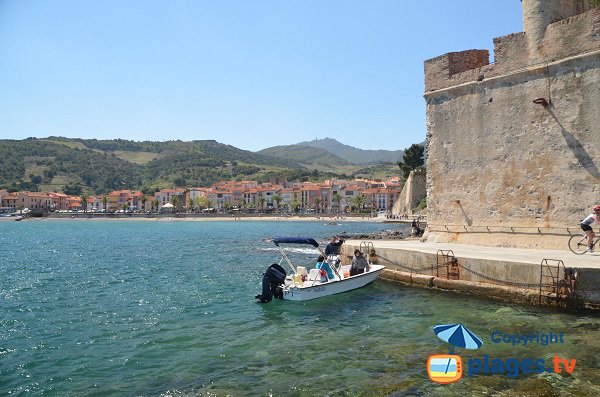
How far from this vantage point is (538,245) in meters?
15.6

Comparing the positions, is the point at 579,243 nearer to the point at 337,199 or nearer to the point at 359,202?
the point at 359,202

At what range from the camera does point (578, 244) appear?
14102 mm

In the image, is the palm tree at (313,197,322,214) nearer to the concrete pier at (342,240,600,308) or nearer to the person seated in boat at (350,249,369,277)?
the person seated in boat at (350,249,369,277)

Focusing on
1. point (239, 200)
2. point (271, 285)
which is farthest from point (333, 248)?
point (239, 200)

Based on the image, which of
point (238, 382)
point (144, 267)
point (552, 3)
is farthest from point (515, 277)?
point (144, 267)

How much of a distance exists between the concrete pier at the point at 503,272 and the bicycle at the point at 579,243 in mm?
245

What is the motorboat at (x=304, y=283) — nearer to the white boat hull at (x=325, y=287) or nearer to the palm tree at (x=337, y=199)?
the white boat hull at (x=325, y=287)

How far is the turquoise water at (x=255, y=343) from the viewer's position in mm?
8047

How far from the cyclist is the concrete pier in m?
0.45

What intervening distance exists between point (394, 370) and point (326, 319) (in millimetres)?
4471

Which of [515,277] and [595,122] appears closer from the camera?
[515,277]

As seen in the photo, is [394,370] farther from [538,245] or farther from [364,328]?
[538,245]

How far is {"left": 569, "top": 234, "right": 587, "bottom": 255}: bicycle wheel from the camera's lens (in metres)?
14.0

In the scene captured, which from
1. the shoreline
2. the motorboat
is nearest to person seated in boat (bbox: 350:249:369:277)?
the motorboat
